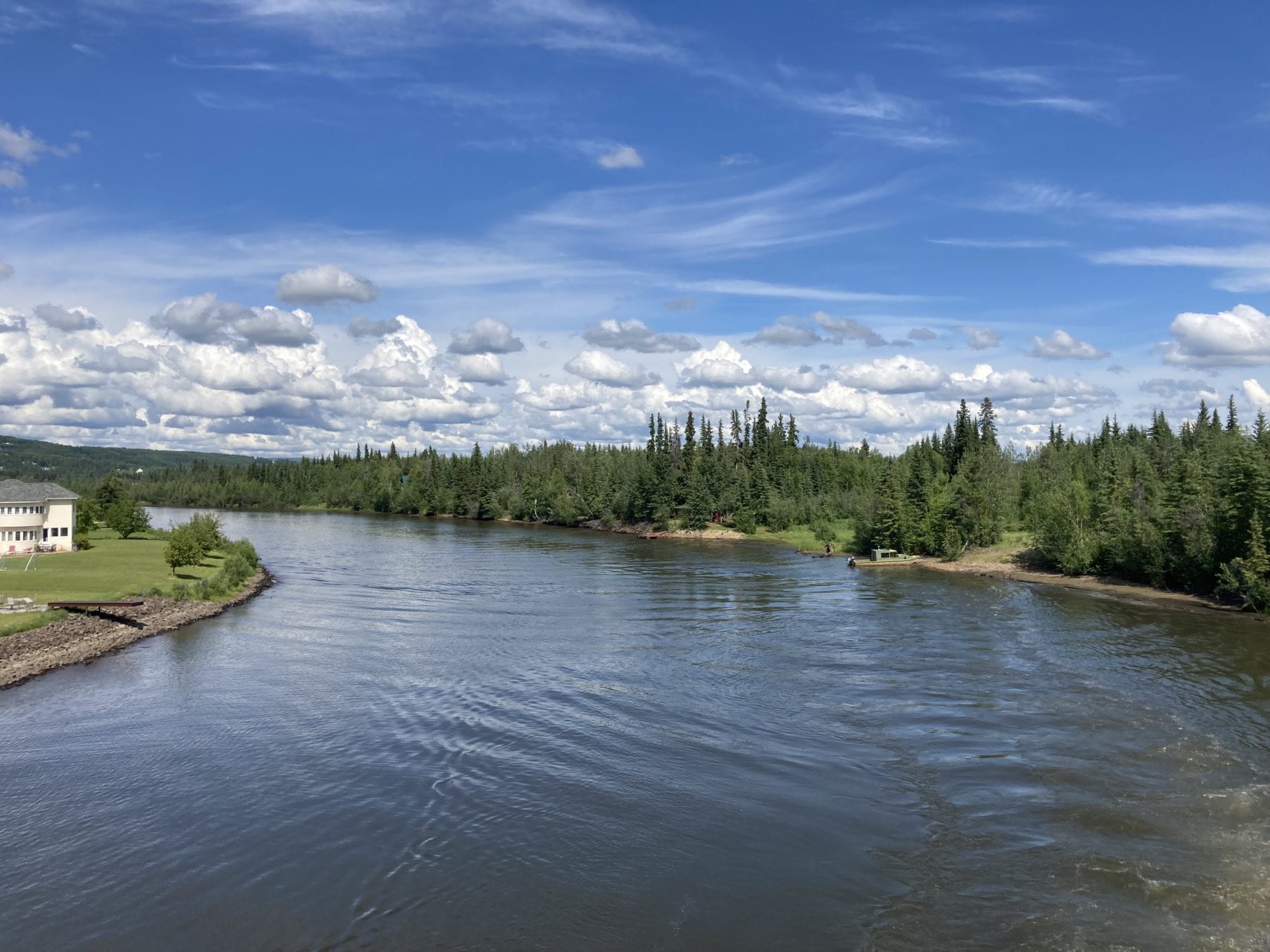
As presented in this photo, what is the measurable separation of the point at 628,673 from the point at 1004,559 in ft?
205

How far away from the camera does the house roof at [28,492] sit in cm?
7769

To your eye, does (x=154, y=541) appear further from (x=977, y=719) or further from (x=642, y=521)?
(x=977, y=719)

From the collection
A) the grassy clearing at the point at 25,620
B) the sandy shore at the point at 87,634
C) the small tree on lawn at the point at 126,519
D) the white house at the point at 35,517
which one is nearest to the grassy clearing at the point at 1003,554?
the sandy shore at the point at 87,634

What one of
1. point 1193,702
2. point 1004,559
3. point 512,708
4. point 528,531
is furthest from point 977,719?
point 528,531

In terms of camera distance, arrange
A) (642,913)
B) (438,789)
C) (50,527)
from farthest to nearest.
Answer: (50,527) → (438,789) → (642,913)

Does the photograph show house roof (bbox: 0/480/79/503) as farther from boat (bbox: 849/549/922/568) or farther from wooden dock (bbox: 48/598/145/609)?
boat (bbox: 849/549/922/568)

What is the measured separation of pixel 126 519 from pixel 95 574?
43513mm

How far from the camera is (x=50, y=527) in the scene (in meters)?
80.4

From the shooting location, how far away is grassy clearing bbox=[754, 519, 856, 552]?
4403 inches

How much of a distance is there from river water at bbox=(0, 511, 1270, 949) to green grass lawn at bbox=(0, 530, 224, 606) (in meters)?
12.0

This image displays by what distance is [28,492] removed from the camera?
79188 millimetres

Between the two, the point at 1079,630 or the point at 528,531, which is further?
the point at 528,531

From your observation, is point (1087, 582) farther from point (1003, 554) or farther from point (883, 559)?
point (883, 559)

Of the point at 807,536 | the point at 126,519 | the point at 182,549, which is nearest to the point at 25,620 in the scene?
the point at 182,549
